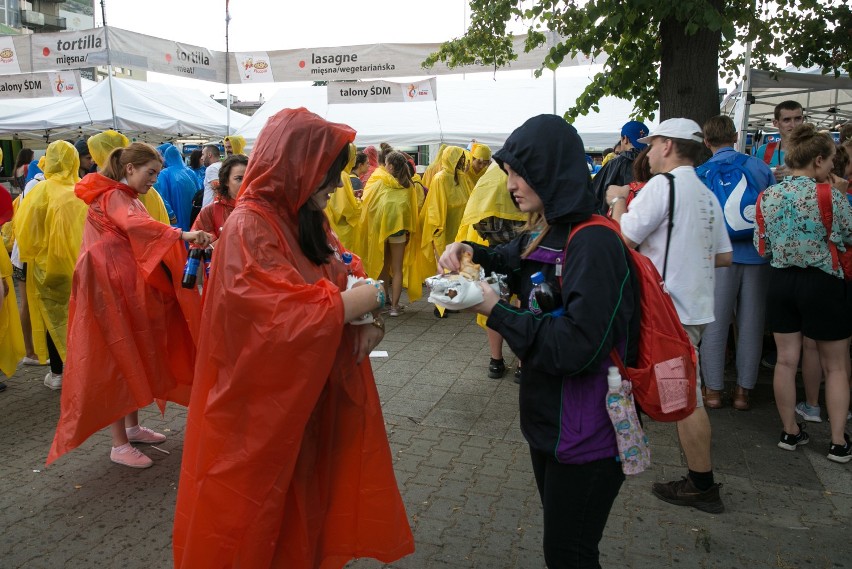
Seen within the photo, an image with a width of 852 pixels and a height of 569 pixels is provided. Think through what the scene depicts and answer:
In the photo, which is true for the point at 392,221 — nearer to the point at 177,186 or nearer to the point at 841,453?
the point at 177,186

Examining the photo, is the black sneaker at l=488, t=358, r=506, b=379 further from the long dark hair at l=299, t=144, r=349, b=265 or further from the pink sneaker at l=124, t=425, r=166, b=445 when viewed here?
the long dark hair at l=299, t=144, r=349, b=265

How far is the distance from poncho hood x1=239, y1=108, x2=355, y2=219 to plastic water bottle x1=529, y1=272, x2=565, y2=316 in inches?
32.4

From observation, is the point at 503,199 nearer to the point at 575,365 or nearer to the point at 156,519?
the point at 156,519

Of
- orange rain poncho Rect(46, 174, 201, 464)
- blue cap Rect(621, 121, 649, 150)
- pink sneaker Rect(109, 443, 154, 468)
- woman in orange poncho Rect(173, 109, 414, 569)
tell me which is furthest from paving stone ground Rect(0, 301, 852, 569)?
blue cap Rect(621, 121, 649, 150)

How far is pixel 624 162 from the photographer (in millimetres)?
5355

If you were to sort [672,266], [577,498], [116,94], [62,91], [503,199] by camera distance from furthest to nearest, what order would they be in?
[116,94] → [62,91] → [503,199] → [672,266] → [577,498]

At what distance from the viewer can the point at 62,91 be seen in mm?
10922

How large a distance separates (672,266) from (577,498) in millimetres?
1881

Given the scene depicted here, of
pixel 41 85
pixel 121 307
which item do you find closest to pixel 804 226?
pixel 121 307

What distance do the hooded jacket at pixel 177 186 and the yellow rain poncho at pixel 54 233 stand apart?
11.1 feet

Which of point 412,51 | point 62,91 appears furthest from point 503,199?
point 62,91

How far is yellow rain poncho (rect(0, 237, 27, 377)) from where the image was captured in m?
5.28

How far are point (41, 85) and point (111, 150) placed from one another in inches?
323

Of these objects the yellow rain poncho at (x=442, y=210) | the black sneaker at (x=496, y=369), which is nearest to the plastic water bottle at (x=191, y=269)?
the black sneaker at (x=496, y=369)
